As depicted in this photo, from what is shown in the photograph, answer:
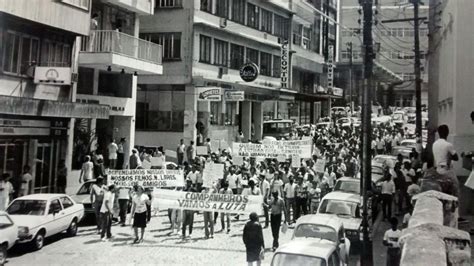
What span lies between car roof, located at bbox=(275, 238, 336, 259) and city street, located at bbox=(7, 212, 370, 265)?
238cm

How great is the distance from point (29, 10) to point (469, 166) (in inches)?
625

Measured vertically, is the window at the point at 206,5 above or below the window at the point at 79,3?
above

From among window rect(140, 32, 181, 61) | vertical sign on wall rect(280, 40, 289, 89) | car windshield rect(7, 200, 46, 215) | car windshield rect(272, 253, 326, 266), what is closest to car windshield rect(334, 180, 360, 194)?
car windshield rect(272, 253, 326, 266)

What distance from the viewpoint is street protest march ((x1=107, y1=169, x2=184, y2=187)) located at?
15.8 metres

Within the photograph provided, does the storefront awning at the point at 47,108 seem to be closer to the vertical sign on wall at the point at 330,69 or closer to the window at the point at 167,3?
the window at the point at 167,3

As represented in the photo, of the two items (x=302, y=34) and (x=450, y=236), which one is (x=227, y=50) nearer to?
(x=302, y=34)

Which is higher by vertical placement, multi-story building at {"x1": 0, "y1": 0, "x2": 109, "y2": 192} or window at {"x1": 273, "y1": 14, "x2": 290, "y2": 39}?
window at {"x1": 273, "y1": 14, "x2": 290, "y2": 39}

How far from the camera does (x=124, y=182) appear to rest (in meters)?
15.8

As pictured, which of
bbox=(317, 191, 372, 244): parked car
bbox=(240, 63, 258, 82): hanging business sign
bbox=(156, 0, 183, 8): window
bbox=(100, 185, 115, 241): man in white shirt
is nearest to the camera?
bbox=(317, 191, 372, 244): parked car

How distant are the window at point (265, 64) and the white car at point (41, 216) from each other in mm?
28485

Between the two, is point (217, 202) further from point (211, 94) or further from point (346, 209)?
point (211, 94)

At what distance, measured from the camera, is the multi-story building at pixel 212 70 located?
106 ft

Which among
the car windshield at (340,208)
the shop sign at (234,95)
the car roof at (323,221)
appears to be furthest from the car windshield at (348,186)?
the shop sign at (234,95)

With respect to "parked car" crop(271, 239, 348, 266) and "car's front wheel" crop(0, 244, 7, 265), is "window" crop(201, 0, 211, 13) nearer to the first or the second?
"car's front wheel" crop(0, 244, 7, 265)
